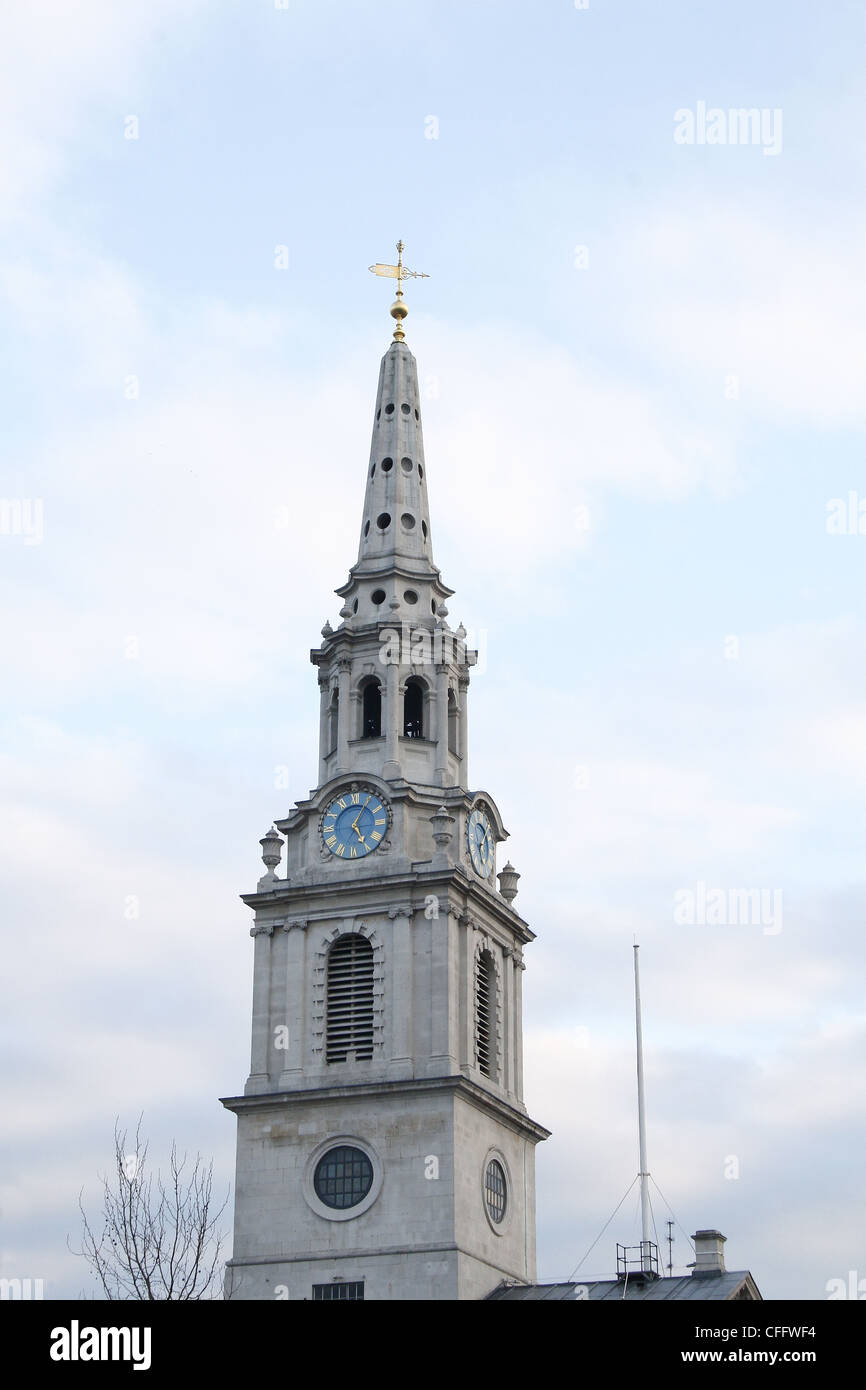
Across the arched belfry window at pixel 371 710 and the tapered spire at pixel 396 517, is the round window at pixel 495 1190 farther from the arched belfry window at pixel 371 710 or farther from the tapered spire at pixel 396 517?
the tapered spire at pixel 396 517

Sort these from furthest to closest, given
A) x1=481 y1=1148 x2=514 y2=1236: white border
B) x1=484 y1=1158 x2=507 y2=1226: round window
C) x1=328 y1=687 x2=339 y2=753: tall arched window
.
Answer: x1=328 y1=687 x2=339 y2=753: tall arched window, x1=484 y1=1158 x2=507 y2=1226: round window, x1=481 y1=1148 x2=514 y2=1236: white border

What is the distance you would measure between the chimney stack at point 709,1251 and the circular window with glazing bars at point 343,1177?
41.9ft

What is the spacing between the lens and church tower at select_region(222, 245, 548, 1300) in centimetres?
7825

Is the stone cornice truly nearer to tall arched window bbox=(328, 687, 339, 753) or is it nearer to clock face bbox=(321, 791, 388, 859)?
clock face bbox=(321, 791, 388, 859)

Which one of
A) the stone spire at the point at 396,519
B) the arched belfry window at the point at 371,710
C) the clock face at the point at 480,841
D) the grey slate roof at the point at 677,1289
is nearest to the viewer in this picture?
the grey slate roof at the point at 677,1289

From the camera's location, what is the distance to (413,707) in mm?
90625

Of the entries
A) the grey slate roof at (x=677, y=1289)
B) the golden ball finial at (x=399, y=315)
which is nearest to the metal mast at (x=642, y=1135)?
the grey slate roof at (x=677, y=1289)

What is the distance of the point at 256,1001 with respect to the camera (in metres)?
83.9

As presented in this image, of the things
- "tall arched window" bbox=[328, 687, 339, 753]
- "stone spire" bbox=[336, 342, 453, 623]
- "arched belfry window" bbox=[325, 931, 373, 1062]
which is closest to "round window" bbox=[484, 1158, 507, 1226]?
"arched belfry window" bbox=[325, 931, 373, 1062]

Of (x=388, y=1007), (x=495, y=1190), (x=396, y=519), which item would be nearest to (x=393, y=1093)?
(x=388, y=1007)

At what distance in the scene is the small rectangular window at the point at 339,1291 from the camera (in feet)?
253

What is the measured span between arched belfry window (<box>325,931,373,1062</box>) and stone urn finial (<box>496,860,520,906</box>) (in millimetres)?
9220
